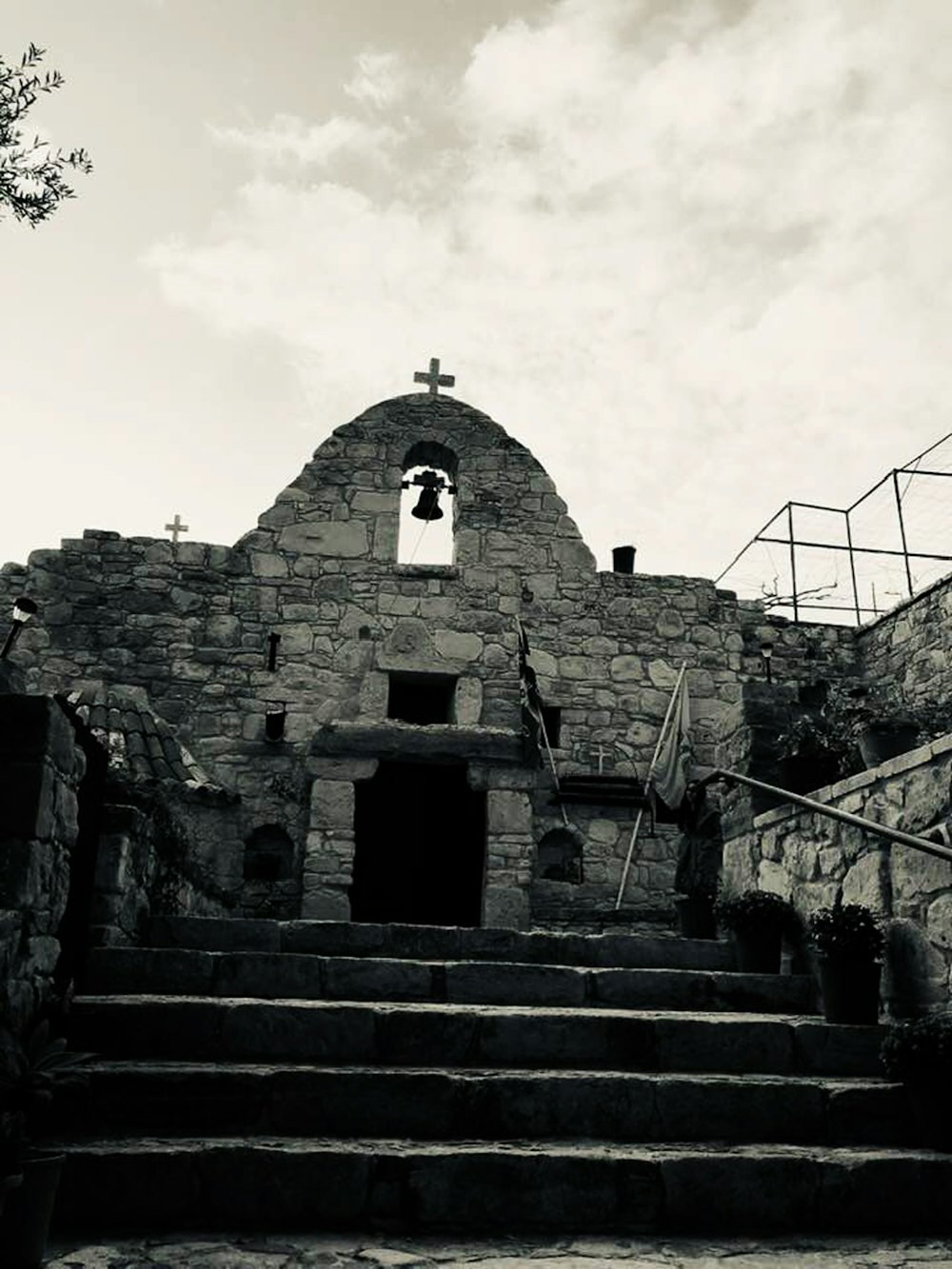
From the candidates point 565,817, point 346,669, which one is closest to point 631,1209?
point 565,817

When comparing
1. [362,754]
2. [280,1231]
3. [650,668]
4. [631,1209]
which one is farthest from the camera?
[650,668]

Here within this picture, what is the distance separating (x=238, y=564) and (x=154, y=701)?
5.58 ft

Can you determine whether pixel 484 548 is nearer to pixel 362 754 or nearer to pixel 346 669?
pixel 346 669

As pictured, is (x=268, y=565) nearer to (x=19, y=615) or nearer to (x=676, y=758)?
(x=19, y=615)

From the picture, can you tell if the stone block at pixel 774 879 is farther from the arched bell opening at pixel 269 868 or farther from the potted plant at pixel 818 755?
the arched bell opening at pixel 269 868

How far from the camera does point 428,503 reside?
36.8 ft

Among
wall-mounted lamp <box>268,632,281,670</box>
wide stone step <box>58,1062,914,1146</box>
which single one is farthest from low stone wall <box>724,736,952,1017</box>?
wall-mounted lamp <box>268,632,281,670</box>

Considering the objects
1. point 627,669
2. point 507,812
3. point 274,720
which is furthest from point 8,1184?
point 627,669

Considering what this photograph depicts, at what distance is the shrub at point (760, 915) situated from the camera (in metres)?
5.22

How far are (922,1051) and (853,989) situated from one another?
690 millimetres

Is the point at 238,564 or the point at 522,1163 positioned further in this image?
the point at 238,564

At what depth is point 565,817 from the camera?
1019 centimetres

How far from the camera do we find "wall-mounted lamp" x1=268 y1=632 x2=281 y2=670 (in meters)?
10.5

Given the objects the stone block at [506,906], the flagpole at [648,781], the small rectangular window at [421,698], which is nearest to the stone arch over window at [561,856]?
the flagpole at [648,781]
